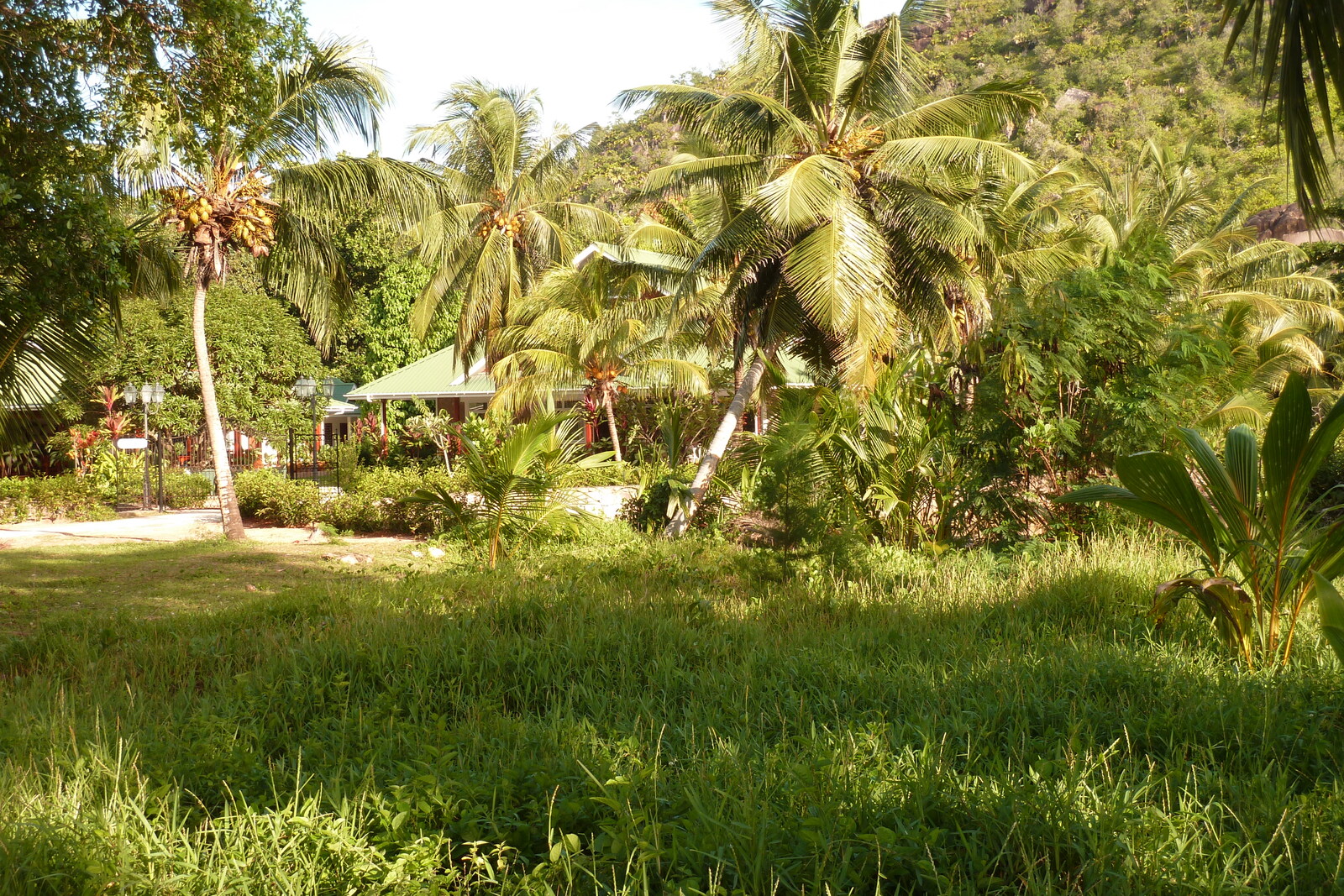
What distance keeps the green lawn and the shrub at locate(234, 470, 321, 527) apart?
10853 millimetres

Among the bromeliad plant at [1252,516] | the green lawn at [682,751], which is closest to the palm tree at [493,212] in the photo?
the green lawn at [682,751]

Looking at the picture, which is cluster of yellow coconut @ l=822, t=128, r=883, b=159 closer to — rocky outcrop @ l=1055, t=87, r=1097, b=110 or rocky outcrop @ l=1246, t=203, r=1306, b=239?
rocky outcrop @ l=1246, t=203, r=1306, b=239

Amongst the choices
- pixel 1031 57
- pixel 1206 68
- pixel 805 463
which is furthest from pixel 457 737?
pixel 1031 57

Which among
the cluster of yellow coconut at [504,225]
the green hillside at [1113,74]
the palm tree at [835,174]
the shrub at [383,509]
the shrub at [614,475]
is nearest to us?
the palm tree at [835,174]

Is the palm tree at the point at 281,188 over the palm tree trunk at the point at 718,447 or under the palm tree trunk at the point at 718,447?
over

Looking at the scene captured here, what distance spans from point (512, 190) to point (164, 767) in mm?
21388

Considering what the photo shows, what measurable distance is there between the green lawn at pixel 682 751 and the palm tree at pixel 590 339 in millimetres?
13376

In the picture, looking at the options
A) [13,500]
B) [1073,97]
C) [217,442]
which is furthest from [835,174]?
[1073,97]

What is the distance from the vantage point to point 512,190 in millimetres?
23672

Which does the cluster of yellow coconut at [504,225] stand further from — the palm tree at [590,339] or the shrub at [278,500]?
the shrub at [278,500]

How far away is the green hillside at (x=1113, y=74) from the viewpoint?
44.1 metres

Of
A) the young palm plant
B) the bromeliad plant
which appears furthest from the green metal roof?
the bromeliad plant

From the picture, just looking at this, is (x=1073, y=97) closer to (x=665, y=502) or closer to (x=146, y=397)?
(x=665, y=502)

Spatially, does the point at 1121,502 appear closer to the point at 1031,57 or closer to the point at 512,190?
the point at 512,190
